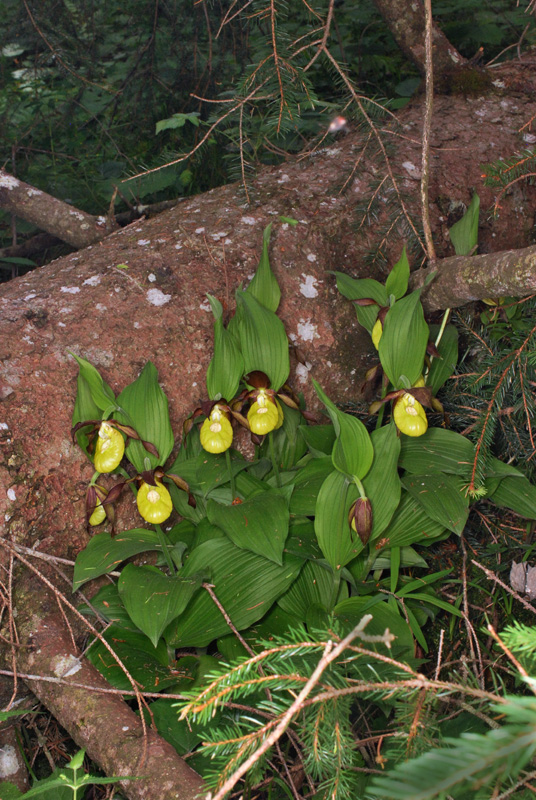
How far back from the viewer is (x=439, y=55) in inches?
114

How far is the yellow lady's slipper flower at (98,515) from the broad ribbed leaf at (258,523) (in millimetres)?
330

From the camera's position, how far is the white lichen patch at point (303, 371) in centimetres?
207

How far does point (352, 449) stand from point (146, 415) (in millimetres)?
623

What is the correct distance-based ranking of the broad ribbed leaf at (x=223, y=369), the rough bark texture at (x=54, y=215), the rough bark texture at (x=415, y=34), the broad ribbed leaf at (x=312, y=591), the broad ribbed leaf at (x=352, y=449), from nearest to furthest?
the broad ribbed leaf at (x=352, y=449)
the broad ribbed leaf at (x=312, y=591)
the broad ribbed leaf at (x=223, y=369)
the rough bark texture at (x=54, y=215)
the rough bark texture at (x=415, y=34)

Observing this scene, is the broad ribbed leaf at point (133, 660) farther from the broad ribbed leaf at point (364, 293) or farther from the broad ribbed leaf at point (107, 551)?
the broad ribbed leaf at point (364, 293)

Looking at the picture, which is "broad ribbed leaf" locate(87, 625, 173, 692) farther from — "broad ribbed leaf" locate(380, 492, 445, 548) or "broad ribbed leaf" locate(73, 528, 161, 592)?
"broad ribbed leaf" locate(380, 492, 445, 548)

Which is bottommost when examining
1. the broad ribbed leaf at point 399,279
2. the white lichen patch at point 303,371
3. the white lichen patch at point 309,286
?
the white lichen patch at point 303,371

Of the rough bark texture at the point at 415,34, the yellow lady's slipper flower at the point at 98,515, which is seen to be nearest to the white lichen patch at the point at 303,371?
the yellow lady's slipper flower at the point at 98,515

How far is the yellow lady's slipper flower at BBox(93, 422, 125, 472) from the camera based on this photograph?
5.30 ft

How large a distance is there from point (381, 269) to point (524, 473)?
93 cm

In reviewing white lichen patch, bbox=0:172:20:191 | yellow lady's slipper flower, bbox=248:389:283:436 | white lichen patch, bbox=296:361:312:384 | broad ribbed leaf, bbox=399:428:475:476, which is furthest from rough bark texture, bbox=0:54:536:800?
white lichen patch, bbox=0:172:20:191

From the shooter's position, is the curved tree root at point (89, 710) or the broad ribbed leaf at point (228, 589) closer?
the curved tree root at point (89, 710)

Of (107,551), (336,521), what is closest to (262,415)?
(336,521)

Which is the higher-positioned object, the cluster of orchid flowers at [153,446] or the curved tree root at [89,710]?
the cluster of orchid flowers at [153,446]
